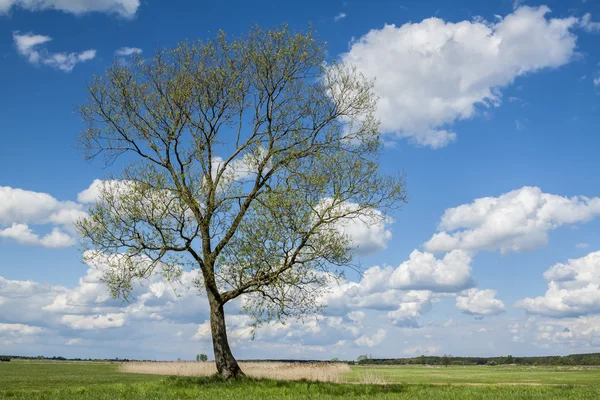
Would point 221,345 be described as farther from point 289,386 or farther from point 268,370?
point 268,370

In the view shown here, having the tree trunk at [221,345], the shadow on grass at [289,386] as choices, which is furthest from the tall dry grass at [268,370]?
the shadow on grass at [289,386]

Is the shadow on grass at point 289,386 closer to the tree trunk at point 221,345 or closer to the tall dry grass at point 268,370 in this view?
the tree trunk at point 221,345

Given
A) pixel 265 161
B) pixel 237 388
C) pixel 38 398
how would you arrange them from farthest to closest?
pixel 265 161 → pixel 237 388 → pixel 38 398

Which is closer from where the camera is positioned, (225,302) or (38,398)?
(38,398)

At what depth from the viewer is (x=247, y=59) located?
35.1m

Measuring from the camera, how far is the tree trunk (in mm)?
32812

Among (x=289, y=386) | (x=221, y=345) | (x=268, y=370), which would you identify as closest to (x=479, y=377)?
(x=268, y=370)

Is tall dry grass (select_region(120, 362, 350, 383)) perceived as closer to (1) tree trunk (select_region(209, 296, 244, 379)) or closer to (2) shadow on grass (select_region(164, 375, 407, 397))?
(1) tree trunk (select_region(209, 296, 244, 379))

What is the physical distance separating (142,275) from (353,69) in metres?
19.0

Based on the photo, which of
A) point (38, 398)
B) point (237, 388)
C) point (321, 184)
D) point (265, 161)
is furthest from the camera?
point (265, 161)

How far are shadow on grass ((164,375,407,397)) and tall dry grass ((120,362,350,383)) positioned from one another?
11.0 ft

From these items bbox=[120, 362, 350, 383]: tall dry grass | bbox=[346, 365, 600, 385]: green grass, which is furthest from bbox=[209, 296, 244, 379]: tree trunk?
bbox=[346, 365, 600, 385]: green grass

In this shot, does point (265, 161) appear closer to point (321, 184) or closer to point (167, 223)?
point (321, 184)

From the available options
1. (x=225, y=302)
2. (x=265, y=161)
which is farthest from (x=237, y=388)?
(x=265, y=161)
